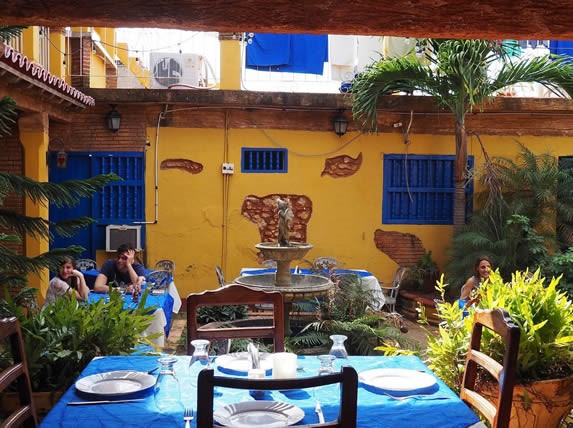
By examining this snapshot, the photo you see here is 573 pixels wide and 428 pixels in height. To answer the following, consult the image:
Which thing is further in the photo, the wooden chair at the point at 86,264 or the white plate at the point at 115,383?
the wooden chair at the point at 86,264

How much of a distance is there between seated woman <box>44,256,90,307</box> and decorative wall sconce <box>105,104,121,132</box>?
3.85 m

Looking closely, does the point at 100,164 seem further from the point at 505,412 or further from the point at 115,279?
the point at 505,412

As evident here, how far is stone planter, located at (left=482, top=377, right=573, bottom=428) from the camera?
378cm

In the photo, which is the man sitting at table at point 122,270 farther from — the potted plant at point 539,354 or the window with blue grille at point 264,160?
the potted plant at point 539,354

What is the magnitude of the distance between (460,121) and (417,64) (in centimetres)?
102

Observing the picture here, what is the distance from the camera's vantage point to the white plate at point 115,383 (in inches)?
108

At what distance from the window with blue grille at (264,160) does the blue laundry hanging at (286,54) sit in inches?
64.3

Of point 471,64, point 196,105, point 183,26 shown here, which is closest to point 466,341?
point 183,26

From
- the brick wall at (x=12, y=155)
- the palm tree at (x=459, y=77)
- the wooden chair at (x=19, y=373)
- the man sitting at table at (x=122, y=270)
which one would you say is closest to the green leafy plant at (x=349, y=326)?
the man sitting at table at (x=122, y=270)

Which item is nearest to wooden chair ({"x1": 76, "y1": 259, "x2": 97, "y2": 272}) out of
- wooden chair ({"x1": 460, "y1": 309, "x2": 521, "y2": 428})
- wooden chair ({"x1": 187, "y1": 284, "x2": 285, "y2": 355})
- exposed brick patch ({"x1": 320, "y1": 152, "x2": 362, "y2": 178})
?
exposed brick patch ({"x1": 320, "y1": 152, "x2": 362, "y2": 178})

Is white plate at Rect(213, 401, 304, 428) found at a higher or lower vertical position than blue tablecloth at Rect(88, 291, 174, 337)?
higher

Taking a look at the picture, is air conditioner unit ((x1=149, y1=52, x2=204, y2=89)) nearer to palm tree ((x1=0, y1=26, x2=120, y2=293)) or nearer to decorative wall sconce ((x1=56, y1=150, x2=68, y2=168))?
decorative wall sconce ((x1=56, y1=150, x2=68, y2=168))

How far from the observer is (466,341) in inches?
165

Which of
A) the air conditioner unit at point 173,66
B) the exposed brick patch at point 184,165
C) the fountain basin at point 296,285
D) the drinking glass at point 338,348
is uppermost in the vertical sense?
the air conditioner unit at point 173,66
